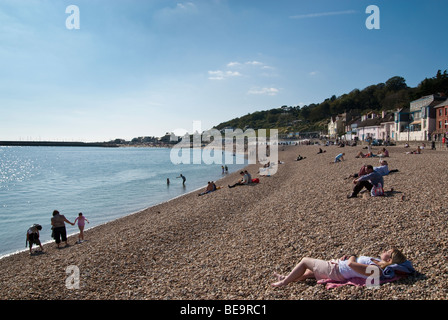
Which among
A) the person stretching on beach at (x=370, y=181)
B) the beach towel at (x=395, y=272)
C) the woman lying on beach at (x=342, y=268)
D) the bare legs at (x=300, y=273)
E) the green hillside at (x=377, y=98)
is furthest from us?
the green hillside at (x=377, y=98)

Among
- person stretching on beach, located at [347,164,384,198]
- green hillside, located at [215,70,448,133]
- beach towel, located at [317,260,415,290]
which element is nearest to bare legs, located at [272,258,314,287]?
beach towel, located at [317,260,415,290]

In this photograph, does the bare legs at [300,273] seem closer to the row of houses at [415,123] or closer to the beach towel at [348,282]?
the beach towel at [348,282]

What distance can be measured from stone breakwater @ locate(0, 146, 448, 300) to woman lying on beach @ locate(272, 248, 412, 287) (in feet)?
0.50

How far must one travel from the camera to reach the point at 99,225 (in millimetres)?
15781

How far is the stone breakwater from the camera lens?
5.29m

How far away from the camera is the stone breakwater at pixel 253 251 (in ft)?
17.4

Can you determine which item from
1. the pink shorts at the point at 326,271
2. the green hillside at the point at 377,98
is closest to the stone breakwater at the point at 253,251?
the pink shorts at the point at 326,271

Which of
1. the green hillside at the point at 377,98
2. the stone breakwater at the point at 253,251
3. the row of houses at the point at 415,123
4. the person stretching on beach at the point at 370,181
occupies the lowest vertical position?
the stone breakwater at the point at 253,251

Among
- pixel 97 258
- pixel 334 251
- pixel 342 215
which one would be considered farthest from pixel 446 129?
pixel 97 258
